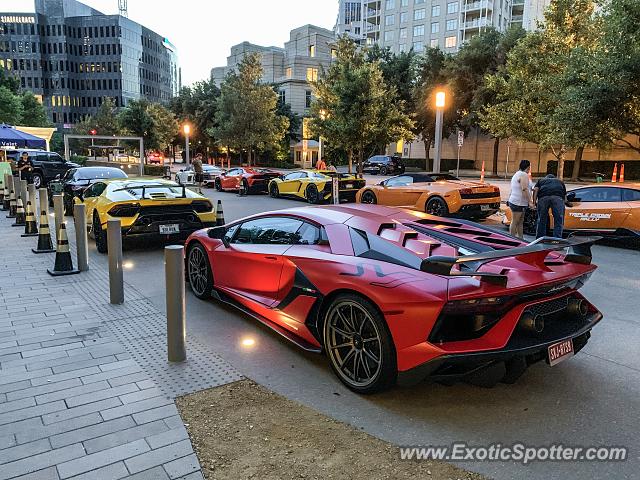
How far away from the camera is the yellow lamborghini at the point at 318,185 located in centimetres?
1762

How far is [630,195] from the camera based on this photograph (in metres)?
10.1

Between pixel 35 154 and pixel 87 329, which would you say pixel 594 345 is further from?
pixel 35 154

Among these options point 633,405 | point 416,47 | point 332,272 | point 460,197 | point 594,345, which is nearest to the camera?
point 633,405

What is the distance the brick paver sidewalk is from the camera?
9.44ft

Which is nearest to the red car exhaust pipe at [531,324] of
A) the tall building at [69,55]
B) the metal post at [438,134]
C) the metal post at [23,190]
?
the metal post at [23,190]

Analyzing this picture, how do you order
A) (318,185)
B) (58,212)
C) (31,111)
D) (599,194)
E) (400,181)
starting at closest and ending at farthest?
1. (58,212)
2. (599,194)
3. (400,181)
4. (318,185)
5. (31,111)

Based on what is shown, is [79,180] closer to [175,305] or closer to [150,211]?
[150,211]

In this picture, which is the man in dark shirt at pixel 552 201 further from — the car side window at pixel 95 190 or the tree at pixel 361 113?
the tree at pixel 361 113

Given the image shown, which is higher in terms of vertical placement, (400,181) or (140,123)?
(140,123)

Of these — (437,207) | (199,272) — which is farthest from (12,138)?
(199,272)

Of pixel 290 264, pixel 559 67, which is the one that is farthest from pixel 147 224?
pixel 559 67

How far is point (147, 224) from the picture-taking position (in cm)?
853

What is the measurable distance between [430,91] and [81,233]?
35362 mm

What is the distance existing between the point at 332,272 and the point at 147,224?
18.5 feet
